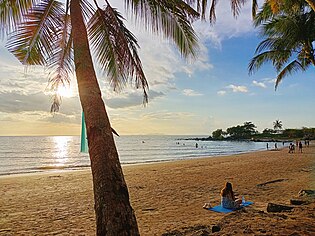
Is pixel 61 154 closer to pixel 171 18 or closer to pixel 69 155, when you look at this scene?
pixel 69 155

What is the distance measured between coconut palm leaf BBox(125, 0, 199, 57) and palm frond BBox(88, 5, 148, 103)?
32 cm

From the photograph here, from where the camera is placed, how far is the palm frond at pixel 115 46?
13.8 feet

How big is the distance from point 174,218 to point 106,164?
4239 millimetres

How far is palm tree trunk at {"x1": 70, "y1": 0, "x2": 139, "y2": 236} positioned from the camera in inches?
87.9

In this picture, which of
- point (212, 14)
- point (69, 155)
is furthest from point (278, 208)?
point (69, 155)

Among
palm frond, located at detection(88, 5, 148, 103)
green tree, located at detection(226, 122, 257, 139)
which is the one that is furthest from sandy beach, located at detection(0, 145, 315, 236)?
green tree, located at detection(226, 122, 257, 139)

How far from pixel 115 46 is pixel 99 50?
0.40 metres

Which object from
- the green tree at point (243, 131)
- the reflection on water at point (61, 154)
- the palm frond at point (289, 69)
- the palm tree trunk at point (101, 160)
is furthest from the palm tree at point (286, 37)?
the green tree at point (243, 131)

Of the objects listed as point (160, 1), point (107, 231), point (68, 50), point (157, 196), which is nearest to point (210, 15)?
point (160, 1)

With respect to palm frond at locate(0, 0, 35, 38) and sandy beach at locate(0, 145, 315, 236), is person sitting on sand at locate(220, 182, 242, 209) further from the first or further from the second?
palm frond at locate(0, 0, 35, 38)

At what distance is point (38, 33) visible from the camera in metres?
4.64

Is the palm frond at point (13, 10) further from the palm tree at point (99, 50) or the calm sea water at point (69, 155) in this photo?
the calm sea water at point (69, 155)

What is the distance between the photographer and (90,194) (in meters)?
9.88

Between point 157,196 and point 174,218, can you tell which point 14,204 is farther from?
point 174,218
